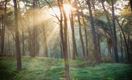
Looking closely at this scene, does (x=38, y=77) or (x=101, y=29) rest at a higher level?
(x=101, y=29)

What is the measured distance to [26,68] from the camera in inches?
287

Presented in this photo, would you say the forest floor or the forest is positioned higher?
the forest

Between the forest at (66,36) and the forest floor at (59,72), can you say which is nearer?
the forest floor at (59,72)

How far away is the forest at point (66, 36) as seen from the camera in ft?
22.8

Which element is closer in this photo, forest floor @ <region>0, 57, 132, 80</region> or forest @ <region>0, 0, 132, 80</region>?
forest floor @ <region>0, 57, 132, 80</region>

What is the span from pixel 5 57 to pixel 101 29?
494 centimetres

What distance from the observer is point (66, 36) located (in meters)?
6.88

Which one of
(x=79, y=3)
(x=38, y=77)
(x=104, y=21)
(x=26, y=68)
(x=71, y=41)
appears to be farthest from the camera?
(x=71, y=41)

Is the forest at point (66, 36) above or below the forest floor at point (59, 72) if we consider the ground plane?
above

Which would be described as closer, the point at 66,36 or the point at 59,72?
the point at 66,36

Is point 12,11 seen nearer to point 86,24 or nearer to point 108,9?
point 86,24

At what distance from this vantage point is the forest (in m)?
6.95

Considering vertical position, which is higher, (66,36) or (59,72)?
(66,36)

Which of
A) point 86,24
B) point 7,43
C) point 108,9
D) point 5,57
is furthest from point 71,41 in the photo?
point 5,57
